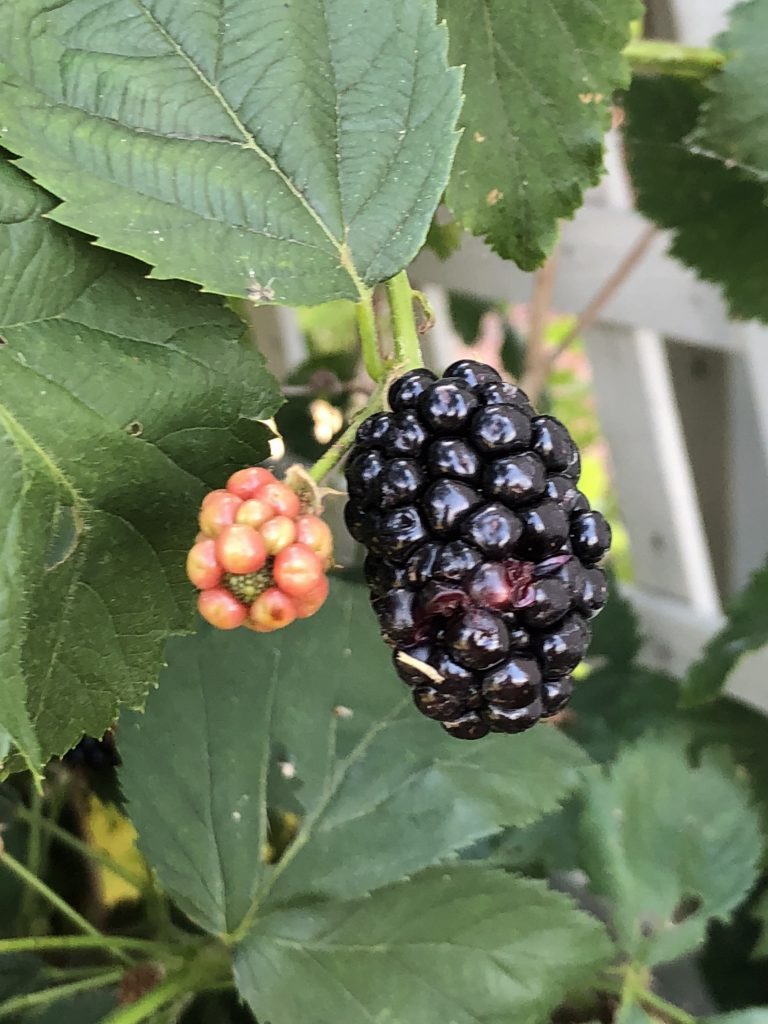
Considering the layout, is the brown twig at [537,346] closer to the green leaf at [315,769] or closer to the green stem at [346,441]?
the green leaf at [315,769]

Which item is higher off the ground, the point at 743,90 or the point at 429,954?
the point at 743,90

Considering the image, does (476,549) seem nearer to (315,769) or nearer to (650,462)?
(315,769)

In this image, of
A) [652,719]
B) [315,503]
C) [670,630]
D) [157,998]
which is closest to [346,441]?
[315,503]

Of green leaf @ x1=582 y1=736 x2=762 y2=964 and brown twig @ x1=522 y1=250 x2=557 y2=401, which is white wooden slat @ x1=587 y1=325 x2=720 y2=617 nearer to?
brown twig @ x1=522 y1=250 x2=557 y2=401

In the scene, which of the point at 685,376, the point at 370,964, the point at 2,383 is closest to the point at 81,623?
the point at 2,383

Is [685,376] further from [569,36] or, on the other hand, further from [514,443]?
[514,443]

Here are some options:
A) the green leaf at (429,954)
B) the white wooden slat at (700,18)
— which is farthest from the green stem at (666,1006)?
the white wooden slat at (700,18)
